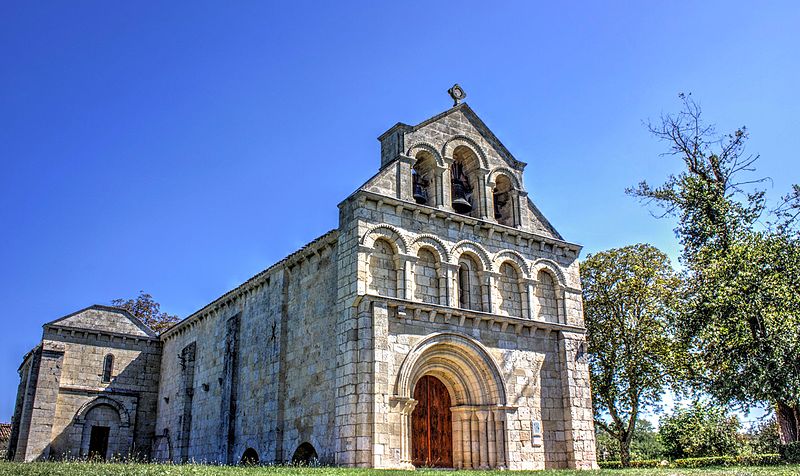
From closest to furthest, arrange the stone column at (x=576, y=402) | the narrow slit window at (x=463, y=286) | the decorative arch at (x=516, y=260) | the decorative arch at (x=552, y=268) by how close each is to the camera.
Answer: the narrow slit window at (x=463, y=286) < the stone column at (x=576, y=402) < the decorative arch at (x=516, y=260) < the decorative arch at (x=552, y=268)

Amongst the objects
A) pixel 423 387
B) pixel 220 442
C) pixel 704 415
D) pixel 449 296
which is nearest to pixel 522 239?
pixel 449 296

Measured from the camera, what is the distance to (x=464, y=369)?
794 inches

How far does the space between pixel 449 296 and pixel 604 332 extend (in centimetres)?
1343

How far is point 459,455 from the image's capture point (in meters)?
20.1

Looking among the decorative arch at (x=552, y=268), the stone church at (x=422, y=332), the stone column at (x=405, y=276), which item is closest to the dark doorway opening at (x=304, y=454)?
the stone church at (x=422, y=332)

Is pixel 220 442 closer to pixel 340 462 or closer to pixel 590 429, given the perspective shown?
pixel 340 462

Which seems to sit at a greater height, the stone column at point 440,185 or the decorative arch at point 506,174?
the decorative arch at point 506,174

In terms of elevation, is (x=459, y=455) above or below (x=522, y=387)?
below

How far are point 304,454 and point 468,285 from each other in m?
7.21

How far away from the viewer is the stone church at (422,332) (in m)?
18.4

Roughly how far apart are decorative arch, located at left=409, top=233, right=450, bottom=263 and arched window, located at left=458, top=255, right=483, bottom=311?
2.55ft

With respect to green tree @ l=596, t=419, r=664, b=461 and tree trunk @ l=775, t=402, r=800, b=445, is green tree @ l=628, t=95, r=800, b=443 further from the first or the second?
green tree @ l=596, t=419, r=664, b=461

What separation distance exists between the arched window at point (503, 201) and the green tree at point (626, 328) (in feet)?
32.7

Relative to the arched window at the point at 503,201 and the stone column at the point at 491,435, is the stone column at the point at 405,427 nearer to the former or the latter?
the stone column at the point at 491,435
